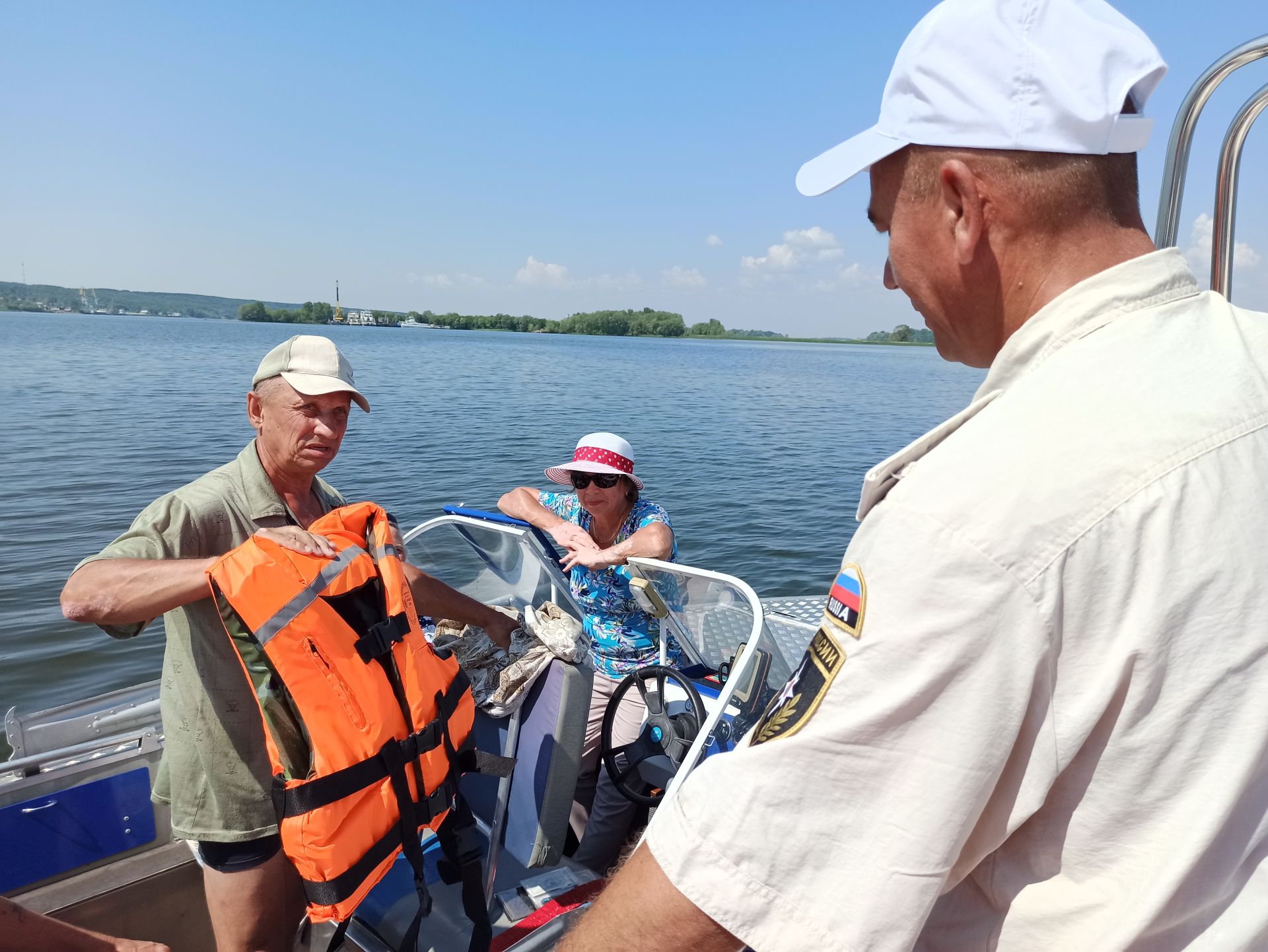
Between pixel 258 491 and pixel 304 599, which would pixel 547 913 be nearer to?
pixel 304 599

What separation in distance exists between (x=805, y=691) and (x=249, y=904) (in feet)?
6.71

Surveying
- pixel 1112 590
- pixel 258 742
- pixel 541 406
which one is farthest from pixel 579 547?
pixel 541 406

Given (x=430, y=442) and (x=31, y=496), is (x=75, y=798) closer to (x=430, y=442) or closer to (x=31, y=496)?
(x=31, y=496)

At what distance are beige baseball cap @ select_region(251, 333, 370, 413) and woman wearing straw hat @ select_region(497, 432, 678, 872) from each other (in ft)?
4.26

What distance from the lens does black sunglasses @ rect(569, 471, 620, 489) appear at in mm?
3791

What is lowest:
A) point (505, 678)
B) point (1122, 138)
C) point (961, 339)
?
point (505, 678)

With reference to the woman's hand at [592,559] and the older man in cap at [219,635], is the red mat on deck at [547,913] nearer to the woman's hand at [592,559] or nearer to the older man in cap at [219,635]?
the older man in cap at [219,635]

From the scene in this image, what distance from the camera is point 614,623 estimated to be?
3.59 meters

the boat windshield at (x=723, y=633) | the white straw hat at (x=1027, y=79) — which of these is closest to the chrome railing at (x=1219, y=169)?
the white straw hat at (x=1027, y=79)

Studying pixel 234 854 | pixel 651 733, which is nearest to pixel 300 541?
pixel 234 854

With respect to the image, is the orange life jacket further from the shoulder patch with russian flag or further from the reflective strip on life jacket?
the shoulder patch with russian flag

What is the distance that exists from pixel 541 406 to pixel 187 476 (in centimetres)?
1324

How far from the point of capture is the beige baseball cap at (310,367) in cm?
238

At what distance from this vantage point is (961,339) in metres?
0.92
